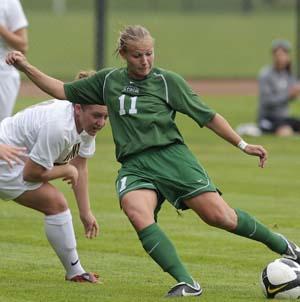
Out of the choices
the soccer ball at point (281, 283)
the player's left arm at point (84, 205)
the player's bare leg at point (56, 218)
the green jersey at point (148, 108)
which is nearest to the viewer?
the soccer ball at point (281, 283)

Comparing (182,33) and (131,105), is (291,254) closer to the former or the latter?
(131,105)

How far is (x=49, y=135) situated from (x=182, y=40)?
3386cm

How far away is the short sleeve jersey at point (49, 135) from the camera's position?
8.30m

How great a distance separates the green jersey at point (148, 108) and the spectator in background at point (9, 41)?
3.81 metres

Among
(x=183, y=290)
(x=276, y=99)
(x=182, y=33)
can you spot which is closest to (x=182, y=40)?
(x=182, y=33)

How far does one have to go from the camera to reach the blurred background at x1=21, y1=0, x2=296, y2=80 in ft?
119

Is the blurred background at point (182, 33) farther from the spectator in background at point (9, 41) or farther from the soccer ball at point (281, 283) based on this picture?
the soccer ball at point (281, 283)

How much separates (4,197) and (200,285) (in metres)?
1.58

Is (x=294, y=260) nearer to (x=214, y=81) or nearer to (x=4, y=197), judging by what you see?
(x=4, y=197)

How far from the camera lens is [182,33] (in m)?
44.2

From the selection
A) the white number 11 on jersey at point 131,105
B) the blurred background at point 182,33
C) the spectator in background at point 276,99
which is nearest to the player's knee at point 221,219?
the white number 11 on jersey at point 131,105

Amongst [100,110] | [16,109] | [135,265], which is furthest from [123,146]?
[16,109]

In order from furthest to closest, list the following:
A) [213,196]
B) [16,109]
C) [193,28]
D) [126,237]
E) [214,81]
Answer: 1. [193,28]
2. [214,81]
3. [16,109]
4. [126,237]
5. [213,196]

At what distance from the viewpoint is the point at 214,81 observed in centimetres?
3362
